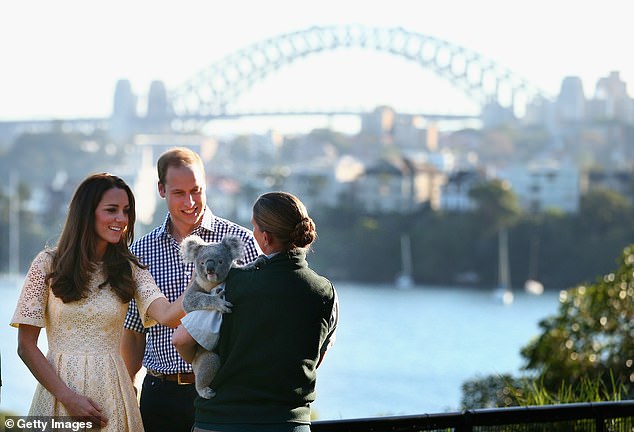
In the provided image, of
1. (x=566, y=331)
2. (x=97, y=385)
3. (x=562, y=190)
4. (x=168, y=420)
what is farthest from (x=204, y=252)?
(x=562, y=190)

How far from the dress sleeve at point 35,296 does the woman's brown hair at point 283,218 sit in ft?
1.45

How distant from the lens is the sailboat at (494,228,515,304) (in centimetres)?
3712

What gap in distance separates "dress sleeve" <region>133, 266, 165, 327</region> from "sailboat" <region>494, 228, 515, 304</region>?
3481 centimetres

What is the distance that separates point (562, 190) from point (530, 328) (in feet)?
61.9

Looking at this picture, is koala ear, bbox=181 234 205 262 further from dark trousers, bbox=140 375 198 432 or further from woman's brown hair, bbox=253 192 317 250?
dark trousers, bbox=140 375 198 432

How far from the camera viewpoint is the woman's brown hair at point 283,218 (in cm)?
186

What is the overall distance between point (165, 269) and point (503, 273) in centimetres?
3803

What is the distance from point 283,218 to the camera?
1.86m

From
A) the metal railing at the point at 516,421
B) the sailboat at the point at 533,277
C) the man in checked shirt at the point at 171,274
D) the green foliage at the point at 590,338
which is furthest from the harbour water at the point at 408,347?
the man in checked shirt at the point at 171,274

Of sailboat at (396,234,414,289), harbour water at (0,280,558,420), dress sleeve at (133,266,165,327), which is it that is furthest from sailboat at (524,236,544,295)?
dress sleeve at (133,266,165,327)

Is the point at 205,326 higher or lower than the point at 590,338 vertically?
higher

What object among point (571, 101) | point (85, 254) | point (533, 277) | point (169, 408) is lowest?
point (533, 277)

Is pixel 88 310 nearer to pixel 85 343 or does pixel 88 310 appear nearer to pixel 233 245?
pixel 85 343

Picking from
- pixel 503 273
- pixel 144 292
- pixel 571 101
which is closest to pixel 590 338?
pixel 144 292
